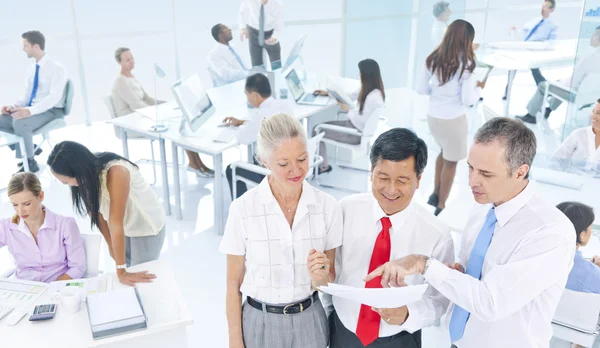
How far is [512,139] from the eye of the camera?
1.56 meters

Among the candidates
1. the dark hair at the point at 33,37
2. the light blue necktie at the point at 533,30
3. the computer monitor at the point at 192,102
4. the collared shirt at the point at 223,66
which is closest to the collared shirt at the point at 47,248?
the computer monitor at the point at 192,102

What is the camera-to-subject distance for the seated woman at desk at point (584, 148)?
348 centimetres

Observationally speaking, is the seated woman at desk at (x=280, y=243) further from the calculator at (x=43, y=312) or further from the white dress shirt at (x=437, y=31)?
the white dress shirt at (x=437, y=31)

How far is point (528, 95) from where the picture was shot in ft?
21.1

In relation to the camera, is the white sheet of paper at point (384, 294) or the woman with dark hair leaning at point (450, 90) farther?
the woman with dark hair leaning at point (450, 90)

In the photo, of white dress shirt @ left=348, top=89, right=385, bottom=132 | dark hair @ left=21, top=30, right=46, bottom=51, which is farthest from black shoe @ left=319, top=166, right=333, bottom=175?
dark hair @ left=21, top=30, right=46, bottom=51

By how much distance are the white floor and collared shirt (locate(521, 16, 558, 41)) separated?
81 cm

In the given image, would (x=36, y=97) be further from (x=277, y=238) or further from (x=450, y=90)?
(x=277, y=238)

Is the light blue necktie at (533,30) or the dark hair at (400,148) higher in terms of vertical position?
the light blue necktie at (533,30)

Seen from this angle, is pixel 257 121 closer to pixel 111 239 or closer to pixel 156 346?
pixel 111 239

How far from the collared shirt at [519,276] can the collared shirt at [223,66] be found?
489 centimetres

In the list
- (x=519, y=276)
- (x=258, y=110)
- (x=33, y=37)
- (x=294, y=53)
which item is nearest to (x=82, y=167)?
(x=519, y=276)

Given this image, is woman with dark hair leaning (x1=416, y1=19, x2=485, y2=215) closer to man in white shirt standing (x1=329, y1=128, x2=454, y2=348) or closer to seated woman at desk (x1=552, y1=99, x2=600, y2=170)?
seated woman at desk (x1=552, y1=99, x2=600, y2=170)

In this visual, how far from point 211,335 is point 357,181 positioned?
2739 millimetres
